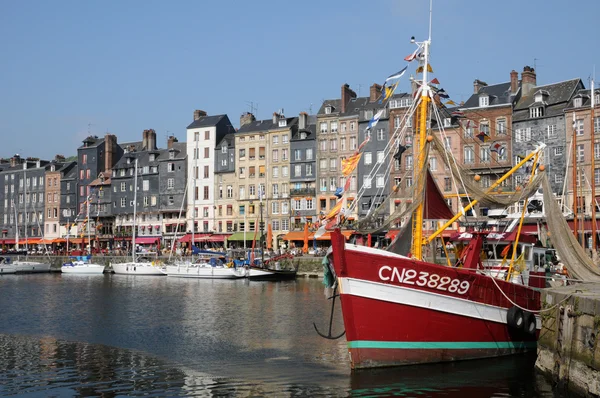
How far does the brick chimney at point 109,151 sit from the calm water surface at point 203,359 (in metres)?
72.7

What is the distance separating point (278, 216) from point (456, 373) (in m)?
69.7

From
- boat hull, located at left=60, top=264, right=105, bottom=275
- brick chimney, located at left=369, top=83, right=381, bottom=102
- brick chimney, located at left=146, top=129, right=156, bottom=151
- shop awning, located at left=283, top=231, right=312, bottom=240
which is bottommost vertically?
boat hull, located at left=60, top=264, right=105, bottom=275

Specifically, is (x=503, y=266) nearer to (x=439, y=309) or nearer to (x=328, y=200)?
(x=439, y=309)

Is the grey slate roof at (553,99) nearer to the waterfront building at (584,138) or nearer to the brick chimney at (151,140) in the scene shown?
the waterfront building at (584,138)

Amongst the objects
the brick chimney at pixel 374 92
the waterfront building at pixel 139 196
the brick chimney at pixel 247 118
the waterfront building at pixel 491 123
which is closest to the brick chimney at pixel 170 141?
the waterfront building at pixel 139 196

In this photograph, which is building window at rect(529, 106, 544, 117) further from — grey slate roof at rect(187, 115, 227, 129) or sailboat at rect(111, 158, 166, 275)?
grey slate roof at rect(187, 115, 227, 129)

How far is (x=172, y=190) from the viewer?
328ft

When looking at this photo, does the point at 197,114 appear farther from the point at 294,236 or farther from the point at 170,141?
Answer: the point at 294,236

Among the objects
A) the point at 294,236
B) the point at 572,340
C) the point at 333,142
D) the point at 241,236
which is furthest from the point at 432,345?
the point at 241,236

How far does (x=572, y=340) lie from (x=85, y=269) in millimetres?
71432

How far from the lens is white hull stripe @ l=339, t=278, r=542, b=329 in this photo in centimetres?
2023

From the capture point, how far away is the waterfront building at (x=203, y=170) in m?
96.9

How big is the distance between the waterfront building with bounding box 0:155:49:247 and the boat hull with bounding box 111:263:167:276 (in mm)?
39949

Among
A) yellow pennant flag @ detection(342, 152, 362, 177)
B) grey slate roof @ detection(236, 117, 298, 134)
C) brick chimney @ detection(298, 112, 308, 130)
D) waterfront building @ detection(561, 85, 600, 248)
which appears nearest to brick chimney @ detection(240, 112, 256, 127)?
grey slate roof @ detection(236, 117, 298, 134)
